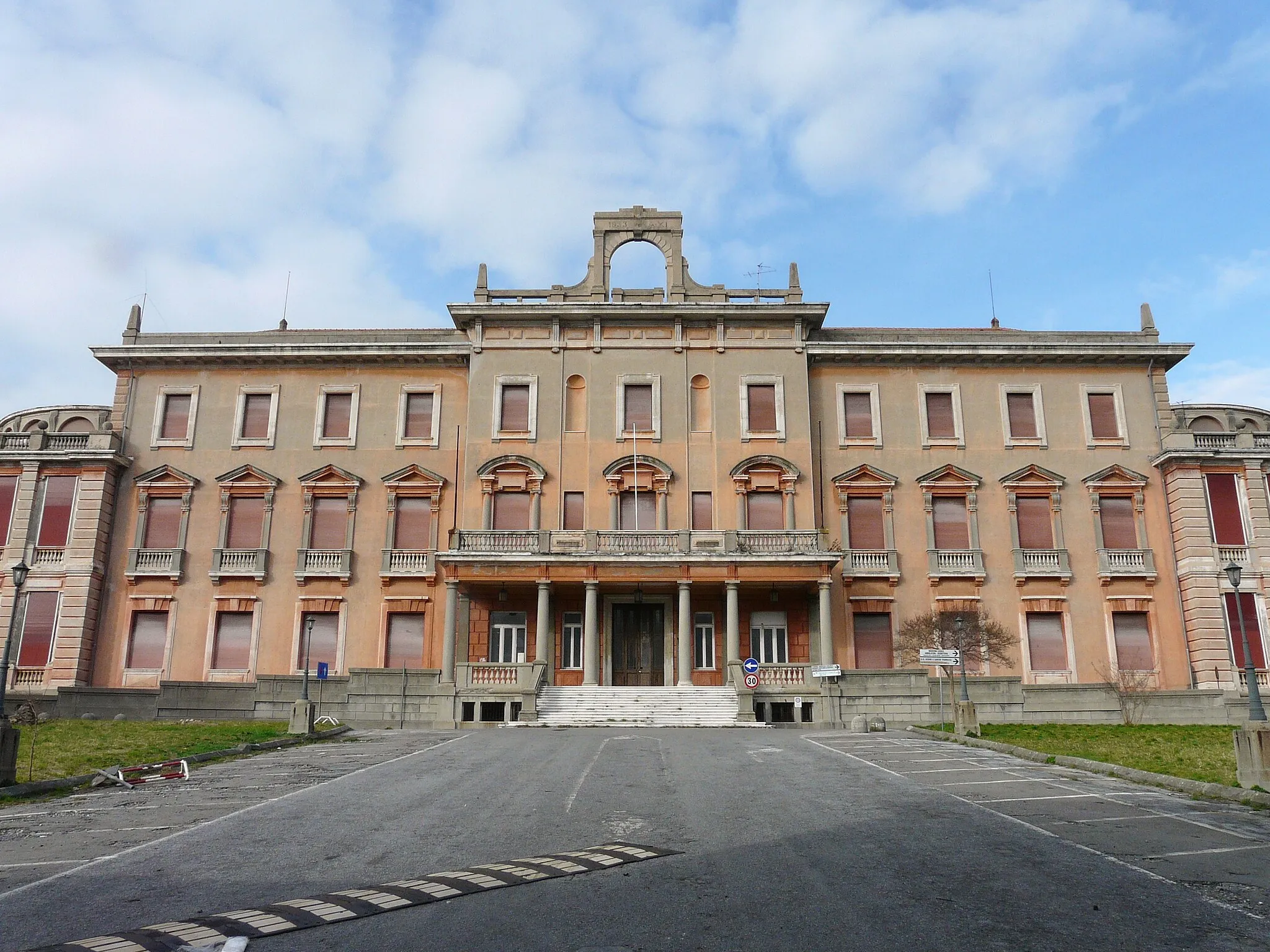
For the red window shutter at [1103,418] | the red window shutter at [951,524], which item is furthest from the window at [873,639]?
the red window shutter at [1103,418]

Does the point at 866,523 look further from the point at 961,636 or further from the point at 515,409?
the point at 515,409

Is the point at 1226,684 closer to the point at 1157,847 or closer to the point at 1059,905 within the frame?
the point at 1157,847

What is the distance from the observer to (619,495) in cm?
3447

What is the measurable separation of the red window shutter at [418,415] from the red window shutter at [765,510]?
38.5ft

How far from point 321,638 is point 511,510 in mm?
7829

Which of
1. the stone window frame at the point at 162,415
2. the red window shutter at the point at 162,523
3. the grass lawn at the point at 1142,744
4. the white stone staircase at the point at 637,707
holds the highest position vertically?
the stone window frame at the point at 162,415

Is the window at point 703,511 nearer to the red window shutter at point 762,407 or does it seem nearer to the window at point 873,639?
the red window shutter at point 762,407

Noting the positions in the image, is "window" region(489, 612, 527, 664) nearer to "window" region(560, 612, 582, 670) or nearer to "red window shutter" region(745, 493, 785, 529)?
"window" region(560, 612, 582, 670)

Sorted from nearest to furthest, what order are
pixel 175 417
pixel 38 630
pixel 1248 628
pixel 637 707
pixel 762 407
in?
pixel 637 707 < pixel 1248 628 < pixel 38 630 < pixel 762 407 < pixel 175 417

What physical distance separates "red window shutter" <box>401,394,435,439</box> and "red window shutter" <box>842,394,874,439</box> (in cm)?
1503

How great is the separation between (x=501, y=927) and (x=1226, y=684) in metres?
32.1

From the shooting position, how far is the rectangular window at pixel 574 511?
113ft

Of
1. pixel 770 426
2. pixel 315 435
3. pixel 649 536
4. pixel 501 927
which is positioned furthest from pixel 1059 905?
pixel 315 435

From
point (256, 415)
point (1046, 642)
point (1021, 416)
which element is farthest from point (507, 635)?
point (1021, 416)
